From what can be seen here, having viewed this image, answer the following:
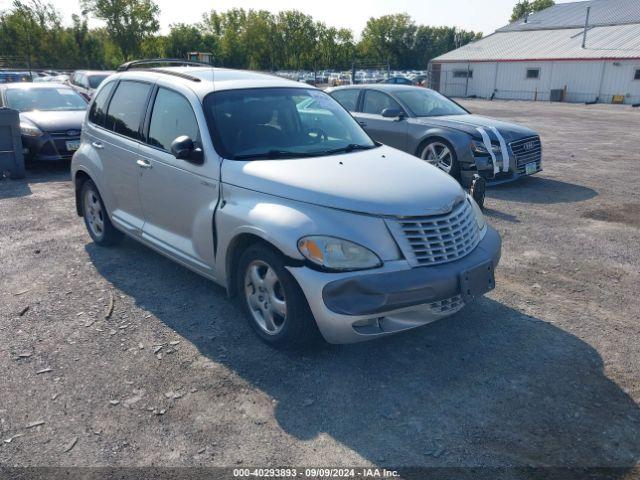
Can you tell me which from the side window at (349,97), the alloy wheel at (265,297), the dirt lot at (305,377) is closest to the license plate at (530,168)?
the side window at (349,97)

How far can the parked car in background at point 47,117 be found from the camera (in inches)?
410

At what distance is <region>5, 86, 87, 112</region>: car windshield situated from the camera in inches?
458

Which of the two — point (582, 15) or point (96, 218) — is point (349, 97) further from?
point (582, 15)

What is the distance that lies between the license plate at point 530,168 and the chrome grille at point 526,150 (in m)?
0.07

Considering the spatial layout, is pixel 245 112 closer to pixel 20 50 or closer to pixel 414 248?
pixel 414 248

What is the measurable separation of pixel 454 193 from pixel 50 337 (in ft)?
10.5

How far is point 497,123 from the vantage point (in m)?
9.49

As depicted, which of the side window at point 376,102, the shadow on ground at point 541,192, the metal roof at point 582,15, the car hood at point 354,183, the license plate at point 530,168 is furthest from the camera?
the metal roof at point 582,15

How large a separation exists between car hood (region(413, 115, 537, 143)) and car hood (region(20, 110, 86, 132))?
259 inches

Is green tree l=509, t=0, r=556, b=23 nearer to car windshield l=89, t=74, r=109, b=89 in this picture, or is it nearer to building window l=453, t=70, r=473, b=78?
building window l=453, t=70, r=473, b=78

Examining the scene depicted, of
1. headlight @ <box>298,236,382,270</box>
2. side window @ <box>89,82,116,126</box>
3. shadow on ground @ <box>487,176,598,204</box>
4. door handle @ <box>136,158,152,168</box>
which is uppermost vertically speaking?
side window @ <box>89,82,116,126</box>

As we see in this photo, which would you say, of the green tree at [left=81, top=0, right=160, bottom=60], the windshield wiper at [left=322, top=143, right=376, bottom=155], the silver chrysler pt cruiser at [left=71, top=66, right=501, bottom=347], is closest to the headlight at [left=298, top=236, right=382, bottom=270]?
the silver chrysler pt cruiser at [left=71, top=66, right=501, bottom=347]

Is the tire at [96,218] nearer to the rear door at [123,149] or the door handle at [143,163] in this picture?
the rear door at [123,149]

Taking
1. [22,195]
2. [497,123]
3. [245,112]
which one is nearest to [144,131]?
[245,112]
